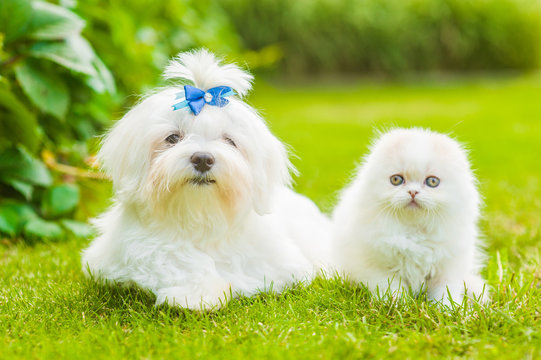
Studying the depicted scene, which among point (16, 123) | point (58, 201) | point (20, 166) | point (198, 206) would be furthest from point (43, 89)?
point (198, 206)

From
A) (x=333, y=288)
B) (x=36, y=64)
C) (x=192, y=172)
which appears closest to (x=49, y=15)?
(x=36, y=64)

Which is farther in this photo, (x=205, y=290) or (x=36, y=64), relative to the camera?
(x=36, y=64)

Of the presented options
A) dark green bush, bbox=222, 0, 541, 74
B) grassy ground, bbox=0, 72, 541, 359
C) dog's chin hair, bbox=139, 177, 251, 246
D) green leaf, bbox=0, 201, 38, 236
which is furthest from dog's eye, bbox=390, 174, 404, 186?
dark green bush, bbox=222, 0, 541, 74

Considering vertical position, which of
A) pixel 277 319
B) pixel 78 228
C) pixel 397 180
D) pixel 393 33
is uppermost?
pixel 393 33

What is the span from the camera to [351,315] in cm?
248

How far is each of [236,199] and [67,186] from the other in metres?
1.86

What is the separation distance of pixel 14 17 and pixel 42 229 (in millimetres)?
1250

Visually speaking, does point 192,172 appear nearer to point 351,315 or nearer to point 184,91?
point 184,91

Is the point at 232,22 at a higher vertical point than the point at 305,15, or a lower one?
lower

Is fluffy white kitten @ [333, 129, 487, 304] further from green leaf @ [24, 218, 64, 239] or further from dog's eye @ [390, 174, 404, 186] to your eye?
green leaf @ [24, 218, 64, 239]

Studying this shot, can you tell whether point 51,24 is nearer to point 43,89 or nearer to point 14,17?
point 14,17

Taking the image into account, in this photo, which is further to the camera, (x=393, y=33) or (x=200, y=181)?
(x=393, y=33)

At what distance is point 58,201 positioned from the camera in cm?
394

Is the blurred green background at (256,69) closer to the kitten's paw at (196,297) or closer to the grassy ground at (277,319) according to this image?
the grassy ground at (277,319)
